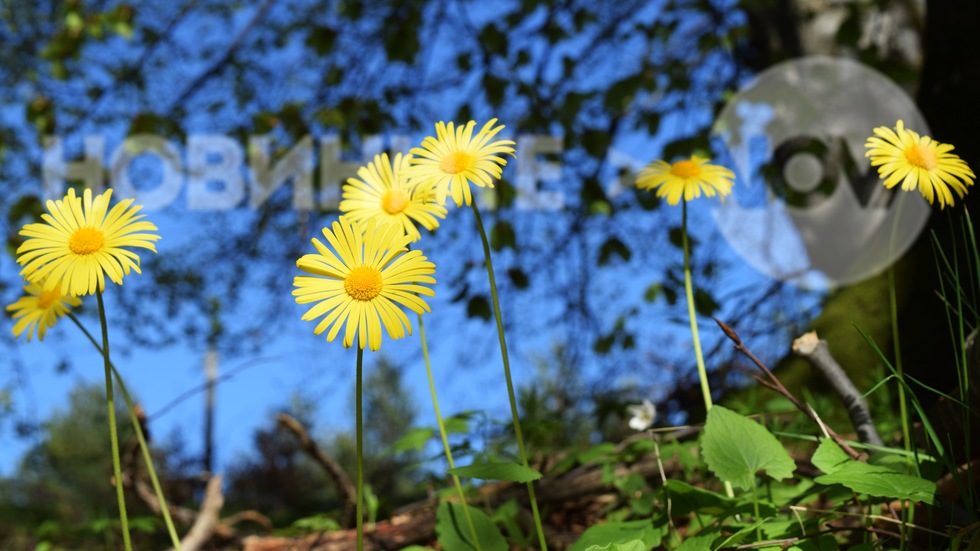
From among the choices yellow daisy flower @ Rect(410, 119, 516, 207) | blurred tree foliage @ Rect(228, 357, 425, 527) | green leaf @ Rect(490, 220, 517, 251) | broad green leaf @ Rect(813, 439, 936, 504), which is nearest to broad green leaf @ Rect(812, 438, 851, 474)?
broad green leaf @ Rect(813, 439, 936, 504)

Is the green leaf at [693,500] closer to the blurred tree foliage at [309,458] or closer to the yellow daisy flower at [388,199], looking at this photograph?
the yellow daisy flower at [388,199]

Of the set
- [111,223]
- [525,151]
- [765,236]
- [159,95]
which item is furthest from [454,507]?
[159,95]

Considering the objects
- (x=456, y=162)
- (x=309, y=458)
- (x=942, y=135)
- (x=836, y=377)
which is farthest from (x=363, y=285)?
(x=309, y=458)

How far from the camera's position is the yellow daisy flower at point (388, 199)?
113 centimetres

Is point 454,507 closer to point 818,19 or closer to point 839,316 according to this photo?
point 839,316

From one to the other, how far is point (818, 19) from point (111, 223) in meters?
4.81

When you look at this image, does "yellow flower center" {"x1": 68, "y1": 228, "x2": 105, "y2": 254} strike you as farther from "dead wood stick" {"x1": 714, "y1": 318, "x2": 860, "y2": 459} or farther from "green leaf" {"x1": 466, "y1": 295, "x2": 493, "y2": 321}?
"green leaf" {"x1": 466, "y1": 295, "x2": 493, "y2": 321}

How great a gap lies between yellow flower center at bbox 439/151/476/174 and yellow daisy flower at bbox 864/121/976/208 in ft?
1.82

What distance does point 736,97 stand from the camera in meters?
4.26

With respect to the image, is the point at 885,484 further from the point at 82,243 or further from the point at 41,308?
the point at 41,308

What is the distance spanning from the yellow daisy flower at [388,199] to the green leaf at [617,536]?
51 centimetres

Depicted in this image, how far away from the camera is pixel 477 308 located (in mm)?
3447

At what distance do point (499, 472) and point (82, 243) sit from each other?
1.95 ft

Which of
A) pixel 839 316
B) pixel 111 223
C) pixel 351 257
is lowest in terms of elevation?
pixel 839 316
